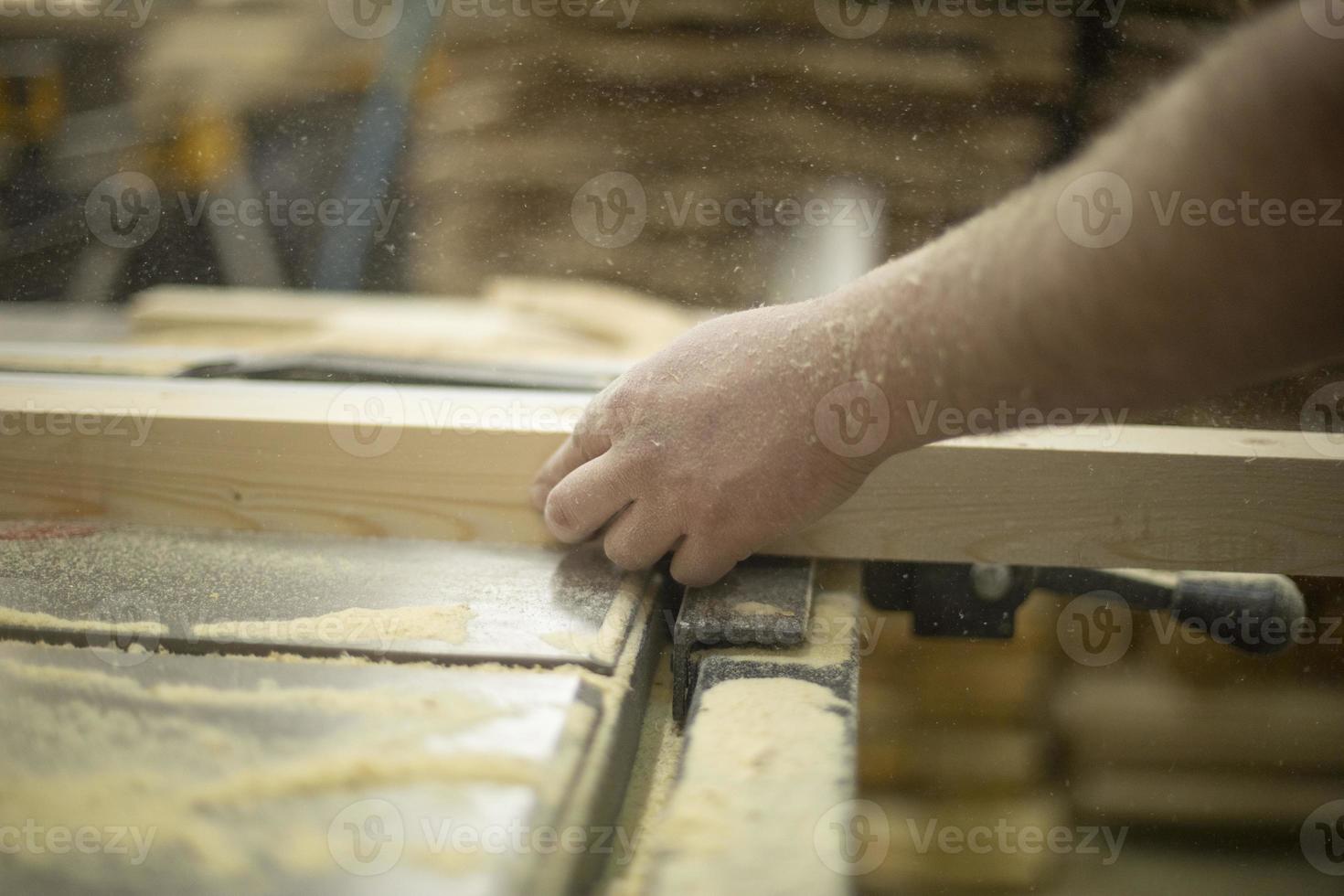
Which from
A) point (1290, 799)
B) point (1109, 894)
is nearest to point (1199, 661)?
point (1290, 799)

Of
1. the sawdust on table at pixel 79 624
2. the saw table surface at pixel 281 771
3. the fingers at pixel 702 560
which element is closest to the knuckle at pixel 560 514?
the fingers at pixel 702 560

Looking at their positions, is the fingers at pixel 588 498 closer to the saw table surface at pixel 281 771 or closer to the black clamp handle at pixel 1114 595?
the saw table surface at pixel 281 771

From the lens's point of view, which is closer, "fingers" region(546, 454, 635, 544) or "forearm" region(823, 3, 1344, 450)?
"forearm" region(823, 3, 1344, 450)

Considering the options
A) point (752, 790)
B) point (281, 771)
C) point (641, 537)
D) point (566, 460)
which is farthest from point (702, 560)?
point (281, 771)

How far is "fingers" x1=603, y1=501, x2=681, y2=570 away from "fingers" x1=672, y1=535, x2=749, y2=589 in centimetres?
2

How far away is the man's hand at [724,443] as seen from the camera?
88 cm

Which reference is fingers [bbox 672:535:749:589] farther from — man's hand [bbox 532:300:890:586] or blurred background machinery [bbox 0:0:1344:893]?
blurred background machinery [bbox 0:0:1344:893]

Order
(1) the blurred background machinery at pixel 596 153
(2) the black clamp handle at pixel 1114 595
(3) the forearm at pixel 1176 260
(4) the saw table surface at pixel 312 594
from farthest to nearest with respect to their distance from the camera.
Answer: (1) the blurred background machinery at pixel 596 153 → (2) the black clamp handle at pixel 1114 595 → (4) the saw table surface at pixel 312 594 → (3) the forearm at pixel 1176 260

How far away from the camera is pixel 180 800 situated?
0.67 m

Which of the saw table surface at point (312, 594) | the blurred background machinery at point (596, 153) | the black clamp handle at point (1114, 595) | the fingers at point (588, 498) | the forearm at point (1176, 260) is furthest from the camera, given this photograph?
the blurred background machinery at point (596, 153)

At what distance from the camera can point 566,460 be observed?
3.44 ft

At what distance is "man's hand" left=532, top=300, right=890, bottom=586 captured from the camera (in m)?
0.88

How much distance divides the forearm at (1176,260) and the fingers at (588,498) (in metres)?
0.34

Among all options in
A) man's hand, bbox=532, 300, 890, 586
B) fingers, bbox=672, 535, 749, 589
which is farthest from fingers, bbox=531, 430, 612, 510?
fingers, bbox=672, 535, 749, 589
